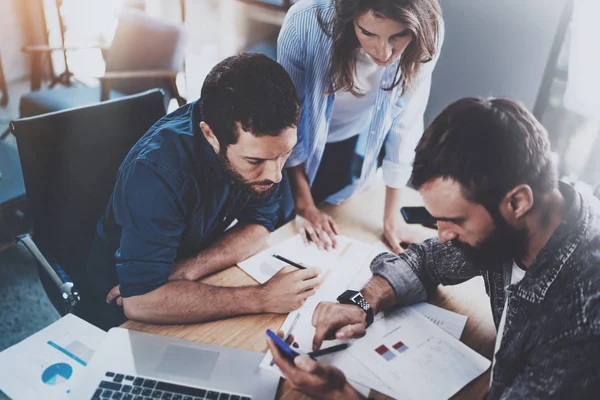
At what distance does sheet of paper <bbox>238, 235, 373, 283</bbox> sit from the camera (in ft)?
3.92

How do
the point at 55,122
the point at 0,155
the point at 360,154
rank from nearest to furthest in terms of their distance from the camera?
the point at 55,122 < the point at 360,154 < the point at 0,155

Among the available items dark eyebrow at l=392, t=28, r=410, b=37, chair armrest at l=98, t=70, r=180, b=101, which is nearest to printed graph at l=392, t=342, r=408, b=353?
dark eyebrow at l=392, t=28, r=410, b=37

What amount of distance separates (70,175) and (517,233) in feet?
3.45

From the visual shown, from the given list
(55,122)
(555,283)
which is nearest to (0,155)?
(55,122)

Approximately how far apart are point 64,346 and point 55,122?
21.4 inches

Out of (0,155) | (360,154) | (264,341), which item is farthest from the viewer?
(0,155)

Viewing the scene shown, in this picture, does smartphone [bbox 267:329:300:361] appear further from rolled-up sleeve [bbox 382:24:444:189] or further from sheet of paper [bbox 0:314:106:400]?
rolled-up sleeve [bbox 382:24:444:189]

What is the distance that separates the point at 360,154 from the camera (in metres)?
2.06

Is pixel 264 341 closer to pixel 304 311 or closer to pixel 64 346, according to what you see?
pixel 304 311

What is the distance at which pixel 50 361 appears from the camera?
965 millimetres

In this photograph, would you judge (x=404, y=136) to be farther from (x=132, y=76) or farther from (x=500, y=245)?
(x=132, y=76)

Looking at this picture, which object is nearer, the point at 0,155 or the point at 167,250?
the point at 167,250

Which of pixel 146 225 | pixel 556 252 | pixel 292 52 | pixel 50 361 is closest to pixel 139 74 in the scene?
pixel 292 52

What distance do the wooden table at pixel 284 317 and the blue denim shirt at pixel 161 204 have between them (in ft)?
0.40
